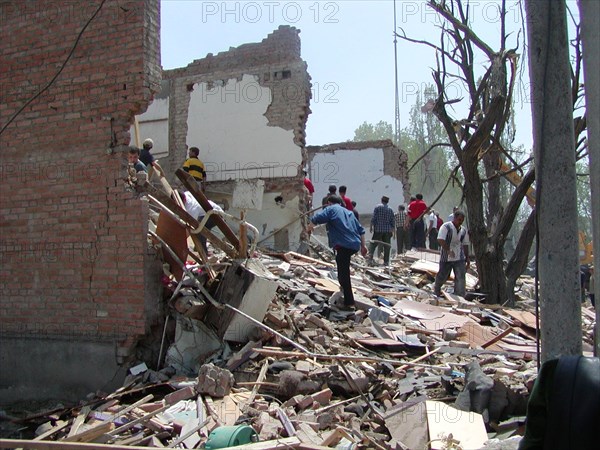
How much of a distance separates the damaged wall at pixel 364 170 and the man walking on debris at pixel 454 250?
1570 cm

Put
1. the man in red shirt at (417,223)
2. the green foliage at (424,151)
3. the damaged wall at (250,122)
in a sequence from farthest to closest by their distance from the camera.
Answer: the green foliage at (424,151) → the man in red shirt at (417,223) → the damaged wall at (250,122)

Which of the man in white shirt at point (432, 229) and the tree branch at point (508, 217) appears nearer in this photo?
the tree branch at point (508, 217)

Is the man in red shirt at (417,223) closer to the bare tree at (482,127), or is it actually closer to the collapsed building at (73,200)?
the bare tree at (482,127)

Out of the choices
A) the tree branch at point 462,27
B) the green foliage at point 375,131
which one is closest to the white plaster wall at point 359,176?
the tree branch at point 462,27

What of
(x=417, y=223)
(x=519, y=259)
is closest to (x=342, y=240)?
(x=519, y=259)

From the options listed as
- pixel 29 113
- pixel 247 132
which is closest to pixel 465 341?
pixel 29 113

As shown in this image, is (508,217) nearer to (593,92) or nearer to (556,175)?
(556,175)

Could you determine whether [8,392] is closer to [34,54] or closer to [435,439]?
[34,54]

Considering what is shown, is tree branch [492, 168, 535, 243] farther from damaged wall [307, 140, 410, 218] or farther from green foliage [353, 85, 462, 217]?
green foliage [353, 85, 462, 217]

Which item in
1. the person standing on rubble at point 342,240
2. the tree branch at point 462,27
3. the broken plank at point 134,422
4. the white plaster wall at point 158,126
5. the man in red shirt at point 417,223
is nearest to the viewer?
the broken plank at point 134,422

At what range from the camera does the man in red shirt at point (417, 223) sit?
16094 mm

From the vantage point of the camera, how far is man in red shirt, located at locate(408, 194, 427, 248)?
16.1m

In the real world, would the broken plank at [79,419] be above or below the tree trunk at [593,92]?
below

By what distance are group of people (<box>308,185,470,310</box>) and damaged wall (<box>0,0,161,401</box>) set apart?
2812 millimetres
